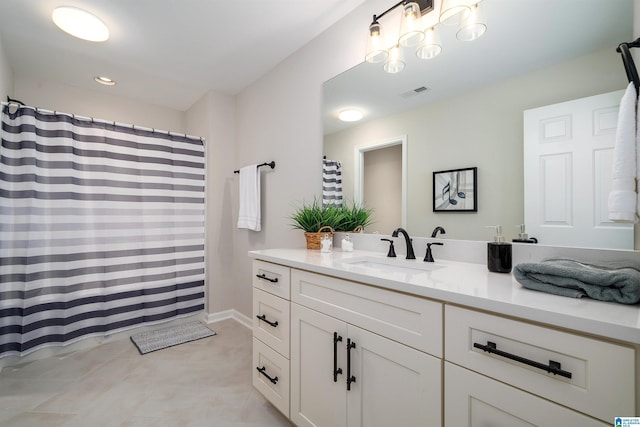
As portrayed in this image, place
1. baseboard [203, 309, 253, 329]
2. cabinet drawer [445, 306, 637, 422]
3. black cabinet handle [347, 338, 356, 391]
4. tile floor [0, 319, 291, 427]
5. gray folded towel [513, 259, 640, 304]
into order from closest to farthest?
1. cabinet drawer [445, 306, 637, 422]
2. gray folded towel [513, 259, 640, 304]
3. black cabinet handle [347, 338, 356, 391]
4. tile floor [0, 319, 291, 427]
5. baseboard [203, 309, 253, 329]

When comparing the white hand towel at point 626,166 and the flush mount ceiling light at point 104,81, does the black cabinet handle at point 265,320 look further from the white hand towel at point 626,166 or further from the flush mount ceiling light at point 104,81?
the flush mount ceiling light at point 104,81

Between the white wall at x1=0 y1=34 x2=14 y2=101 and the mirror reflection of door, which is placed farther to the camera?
the white wall at x1=0 y1=34 x2=14 y2=101

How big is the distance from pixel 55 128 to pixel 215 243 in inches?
60.9

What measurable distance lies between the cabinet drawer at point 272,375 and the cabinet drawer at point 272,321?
0.04m

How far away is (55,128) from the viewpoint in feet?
7.14

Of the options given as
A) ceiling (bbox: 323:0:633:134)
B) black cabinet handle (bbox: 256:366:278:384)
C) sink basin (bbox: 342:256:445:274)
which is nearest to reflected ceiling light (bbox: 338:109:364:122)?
ceiling (bbox: 323:0:633:134)

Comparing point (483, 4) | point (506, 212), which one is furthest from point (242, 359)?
point (483, 4)

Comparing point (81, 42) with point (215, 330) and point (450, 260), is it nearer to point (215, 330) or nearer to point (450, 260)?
point (215, 330)

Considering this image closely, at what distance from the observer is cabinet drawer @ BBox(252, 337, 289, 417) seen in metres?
1.42

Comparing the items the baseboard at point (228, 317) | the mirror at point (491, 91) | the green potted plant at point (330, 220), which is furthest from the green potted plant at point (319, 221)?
the baseboard at point (228, 317)

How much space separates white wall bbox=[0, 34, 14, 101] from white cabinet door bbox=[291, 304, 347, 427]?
8.86 ft

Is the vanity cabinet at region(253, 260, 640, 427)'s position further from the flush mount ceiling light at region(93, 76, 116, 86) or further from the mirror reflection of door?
the flush mount ceiling light at region(93, 76, 116, 86)

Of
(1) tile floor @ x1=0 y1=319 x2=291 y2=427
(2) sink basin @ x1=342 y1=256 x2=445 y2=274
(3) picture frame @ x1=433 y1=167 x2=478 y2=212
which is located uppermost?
(3) picture frame @ x1=433 y1=167 x2=478 y2=212

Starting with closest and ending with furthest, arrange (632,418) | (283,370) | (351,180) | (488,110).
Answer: (632,418) → (488,110) → (283,370) → (351,180)
